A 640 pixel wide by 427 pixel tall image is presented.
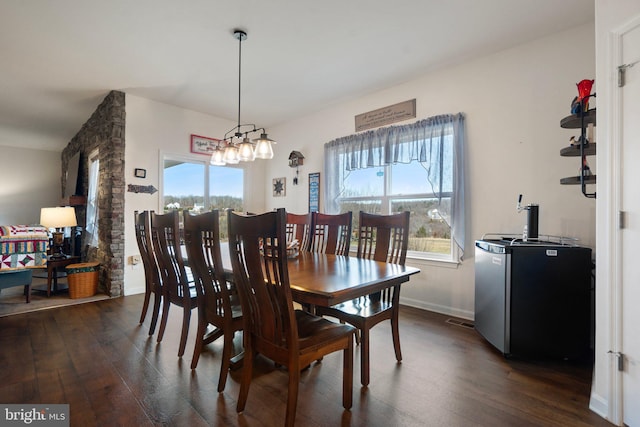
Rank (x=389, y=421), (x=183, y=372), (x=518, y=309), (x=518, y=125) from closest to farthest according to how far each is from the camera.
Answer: (x=389, y=421)
(x=183, y=372)
(x=518, y=309)
(x=518, y=125)

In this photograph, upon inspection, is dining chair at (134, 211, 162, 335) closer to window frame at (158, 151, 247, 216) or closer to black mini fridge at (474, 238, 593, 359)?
window frame at (158, 151, 247, 216)

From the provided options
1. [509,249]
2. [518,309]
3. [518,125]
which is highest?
[518,125]

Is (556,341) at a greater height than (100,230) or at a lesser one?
lesser

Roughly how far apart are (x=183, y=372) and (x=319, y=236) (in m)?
1.59

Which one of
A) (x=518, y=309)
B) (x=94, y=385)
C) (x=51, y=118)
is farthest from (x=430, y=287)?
(x=51, y=118)

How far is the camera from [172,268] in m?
2.32

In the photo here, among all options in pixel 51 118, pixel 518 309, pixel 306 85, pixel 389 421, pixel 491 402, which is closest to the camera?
pixel 389 421

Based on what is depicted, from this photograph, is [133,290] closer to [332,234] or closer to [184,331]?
[184,331]

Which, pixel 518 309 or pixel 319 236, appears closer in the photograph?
pixel 518 309

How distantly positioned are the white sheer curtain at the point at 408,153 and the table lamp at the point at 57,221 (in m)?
3.80

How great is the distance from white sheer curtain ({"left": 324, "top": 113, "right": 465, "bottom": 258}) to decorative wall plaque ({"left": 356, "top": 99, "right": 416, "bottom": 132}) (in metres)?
0.13

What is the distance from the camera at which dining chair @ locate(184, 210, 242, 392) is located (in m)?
1.76

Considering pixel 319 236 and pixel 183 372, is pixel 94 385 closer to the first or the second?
pixel 183 372

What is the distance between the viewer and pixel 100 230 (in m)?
4.34
